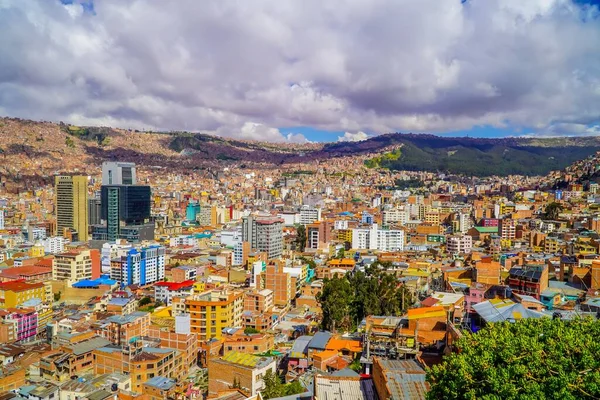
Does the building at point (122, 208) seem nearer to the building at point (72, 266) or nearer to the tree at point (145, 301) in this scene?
the building at point (72, 266)

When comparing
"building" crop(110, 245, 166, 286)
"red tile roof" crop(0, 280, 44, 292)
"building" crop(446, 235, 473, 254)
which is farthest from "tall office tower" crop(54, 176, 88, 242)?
"building" crop(446, 235, 473, 254)

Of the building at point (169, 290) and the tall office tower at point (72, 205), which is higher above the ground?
the tall office tower at point (72, 205)

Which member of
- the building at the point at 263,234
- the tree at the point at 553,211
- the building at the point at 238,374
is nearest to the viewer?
the building at the point at 238,374

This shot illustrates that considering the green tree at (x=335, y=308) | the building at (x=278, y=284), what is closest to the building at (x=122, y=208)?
the building at (x=278, y=284)

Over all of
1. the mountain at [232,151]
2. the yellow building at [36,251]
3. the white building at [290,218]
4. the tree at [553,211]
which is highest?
the mountain at [232,151]

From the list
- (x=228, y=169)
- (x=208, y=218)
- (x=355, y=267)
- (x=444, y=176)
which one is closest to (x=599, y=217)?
(x=355, y=267)

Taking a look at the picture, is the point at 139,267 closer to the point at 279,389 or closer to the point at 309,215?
the point at 279,389

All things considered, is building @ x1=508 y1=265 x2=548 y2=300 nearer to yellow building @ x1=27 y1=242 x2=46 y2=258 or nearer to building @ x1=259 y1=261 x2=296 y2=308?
building @ x1=259 y1=261 x2=296 y2=308

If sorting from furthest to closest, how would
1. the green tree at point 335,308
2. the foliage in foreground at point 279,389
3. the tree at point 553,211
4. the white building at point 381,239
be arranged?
1. the tree at point 553,211
2. the white building at point 381,239
3. the green tree at point 335,308
4. the foliage in foreground at point 279,389
